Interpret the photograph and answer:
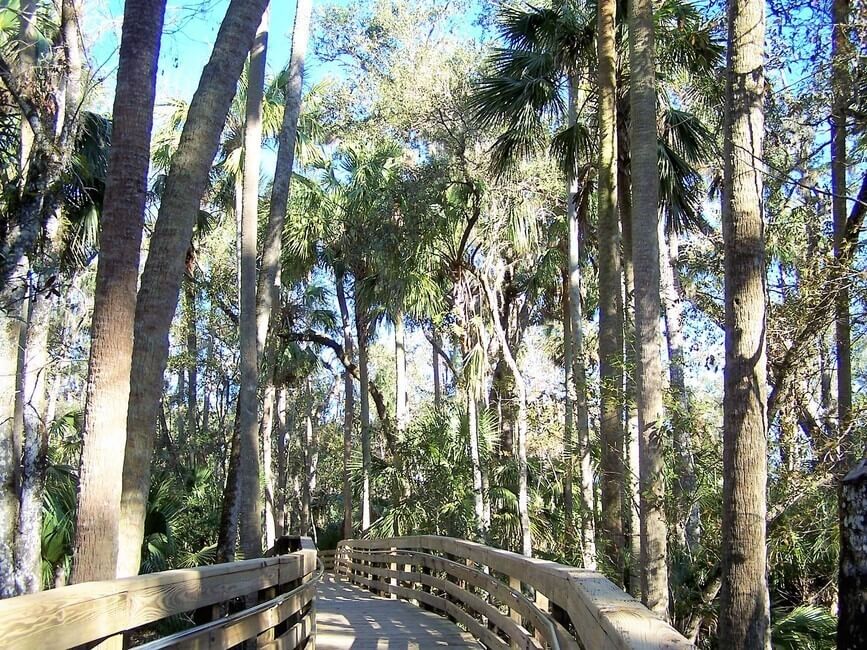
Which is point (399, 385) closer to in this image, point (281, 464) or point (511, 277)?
point (511, 277)

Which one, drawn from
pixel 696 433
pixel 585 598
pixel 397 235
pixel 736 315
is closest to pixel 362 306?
pixel 397 235

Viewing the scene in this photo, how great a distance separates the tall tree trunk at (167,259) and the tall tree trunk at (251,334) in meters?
6.80

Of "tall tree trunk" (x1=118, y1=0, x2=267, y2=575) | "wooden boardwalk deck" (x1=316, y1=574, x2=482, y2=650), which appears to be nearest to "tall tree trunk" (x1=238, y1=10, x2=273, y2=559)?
"wooden boardwalk deck" (x1=316, y1=574, x2=482, y2=650)

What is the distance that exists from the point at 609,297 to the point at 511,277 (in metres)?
8.03

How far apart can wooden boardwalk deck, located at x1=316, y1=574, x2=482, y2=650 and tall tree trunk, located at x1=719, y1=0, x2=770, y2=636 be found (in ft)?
8.83

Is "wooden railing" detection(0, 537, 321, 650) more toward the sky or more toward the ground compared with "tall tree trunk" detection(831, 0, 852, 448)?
more toward the ground

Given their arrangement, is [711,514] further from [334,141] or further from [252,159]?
[334,141]

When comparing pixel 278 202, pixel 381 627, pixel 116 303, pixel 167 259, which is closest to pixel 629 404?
pixel 381 627

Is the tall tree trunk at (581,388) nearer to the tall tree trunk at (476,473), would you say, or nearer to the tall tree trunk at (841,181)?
the tall tree trunk at (476,473)

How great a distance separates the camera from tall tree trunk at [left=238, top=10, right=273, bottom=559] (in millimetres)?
13547

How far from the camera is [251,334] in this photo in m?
14.4

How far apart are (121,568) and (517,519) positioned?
41.2 feet

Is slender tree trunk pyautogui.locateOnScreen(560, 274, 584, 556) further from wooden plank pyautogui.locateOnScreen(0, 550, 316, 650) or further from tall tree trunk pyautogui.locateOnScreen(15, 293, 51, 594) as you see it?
wooden plank pyautogui.locateOnScreen(0, 550, 316, 650)

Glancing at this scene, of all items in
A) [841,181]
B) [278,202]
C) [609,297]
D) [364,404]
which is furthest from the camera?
[364,404]
